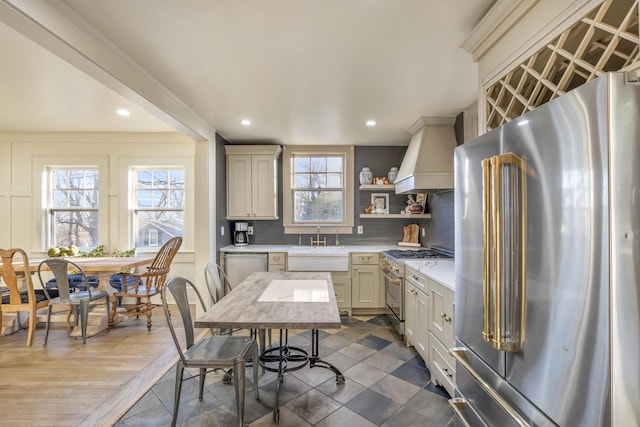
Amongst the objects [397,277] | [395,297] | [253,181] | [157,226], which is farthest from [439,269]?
[157,226]

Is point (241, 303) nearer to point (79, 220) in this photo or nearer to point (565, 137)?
point (565, 137)

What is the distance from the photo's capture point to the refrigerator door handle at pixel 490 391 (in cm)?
97

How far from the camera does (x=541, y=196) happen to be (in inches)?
36.2

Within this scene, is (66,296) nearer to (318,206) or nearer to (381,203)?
(318,206)

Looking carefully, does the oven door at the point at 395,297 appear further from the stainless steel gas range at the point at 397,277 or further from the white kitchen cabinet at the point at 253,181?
the white kitchen cabinet at the point at 253,181

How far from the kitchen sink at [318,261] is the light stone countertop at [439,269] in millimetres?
1099

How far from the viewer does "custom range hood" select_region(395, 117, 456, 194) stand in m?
3.29

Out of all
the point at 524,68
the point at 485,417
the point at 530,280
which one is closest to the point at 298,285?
the point at 485,417

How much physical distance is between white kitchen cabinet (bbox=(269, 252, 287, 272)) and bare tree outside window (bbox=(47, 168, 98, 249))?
2778 mm

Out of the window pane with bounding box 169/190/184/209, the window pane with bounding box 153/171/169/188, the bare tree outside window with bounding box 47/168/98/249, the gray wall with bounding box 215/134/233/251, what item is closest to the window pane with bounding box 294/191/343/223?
the gray wall with bounding box 215/134/233/251

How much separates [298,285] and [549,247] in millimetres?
1857

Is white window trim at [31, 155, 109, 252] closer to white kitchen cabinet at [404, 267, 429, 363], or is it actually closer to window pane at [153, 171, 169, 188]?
window pane at [153, 171, 169, 188]

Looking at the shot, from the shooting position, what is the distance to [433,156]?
11.0ft

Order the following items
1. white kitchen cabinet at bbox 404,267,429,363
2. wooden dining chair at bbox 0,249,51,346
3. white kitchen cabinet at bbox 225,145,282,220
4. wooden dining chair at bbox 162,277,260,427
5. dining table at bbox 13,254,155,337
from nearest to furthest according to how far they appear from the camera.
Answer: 1. wooden dining chair at bbox 162,277,260,427
2. white kitchen cabinet at bbox 404,267,429,363
3. wooden dining chair at bbox 0,249,51,346
4. dining table at bbox 13,254,155,337
5. white kitchen cabinet at bbox 225,145,282,220
